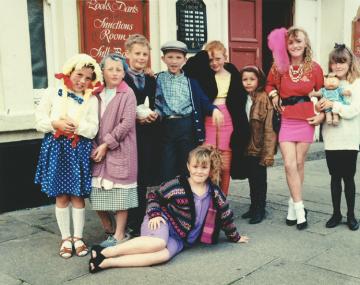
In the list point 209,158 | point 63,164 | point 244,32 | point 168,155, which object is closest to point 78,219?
point 63,164

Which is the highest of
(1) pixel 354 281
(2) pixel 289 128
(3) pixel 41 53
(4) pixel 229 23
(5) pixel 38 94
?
(4) pixel 229 23

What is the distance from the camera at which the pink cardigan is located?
→ 371 cm

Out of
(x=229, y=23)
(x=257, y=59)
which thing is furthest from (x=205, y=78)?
(x=257, y=59)

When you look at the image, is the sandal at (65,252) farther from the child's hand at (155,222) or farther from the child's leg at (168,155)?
the child's leg at (168,155)

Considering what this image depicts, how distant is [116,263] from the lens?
3.36 metres

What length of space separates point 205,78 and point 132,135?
0.94 meters

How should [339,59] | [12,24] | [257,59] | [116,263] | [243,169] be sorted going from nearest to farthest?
[116,263]
[339,59]
[243,169]
[12,24]
[257,59]

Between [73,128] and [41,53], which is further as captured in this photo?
[41,53]

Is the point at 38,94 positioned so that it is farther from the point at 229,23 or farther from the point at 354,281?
the point at 354,281

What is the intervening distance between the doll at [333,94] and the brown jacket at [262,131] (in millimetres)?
526

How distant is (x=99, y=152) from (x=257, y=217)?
180cm

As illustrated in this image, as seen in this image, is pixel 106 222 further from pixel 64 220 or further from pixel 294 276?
pixel 294 276

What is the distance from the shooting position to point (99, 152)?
3654mm

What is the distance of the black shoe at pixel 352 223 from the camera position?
423 centimetres
